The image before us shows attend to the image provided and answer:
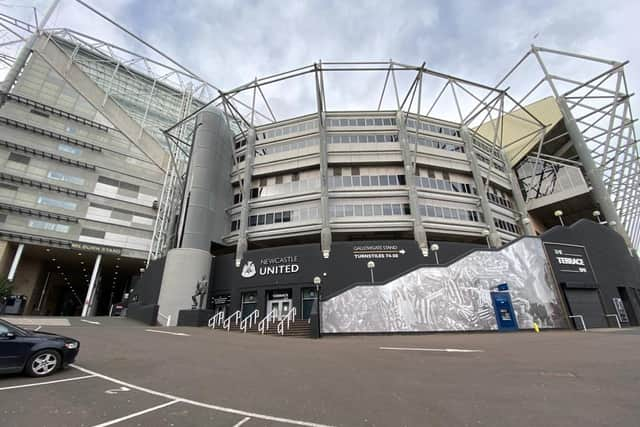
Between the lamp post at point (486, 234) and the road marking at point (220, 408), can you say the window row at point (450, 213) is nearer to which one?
the lamp post at point (486, 234)

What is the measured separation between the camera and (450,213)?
3030cm

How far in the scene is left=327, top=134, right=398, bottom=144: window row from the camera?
1319 inches

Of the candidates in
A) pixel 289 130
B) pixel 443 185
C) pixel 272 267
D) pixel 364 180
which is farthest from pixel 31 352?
pixel 443 185

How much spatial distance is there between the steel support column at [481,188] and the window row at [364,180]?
8.89m

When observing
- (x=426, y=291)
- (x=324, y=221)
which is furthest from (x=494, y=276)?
(x=324, y=221)

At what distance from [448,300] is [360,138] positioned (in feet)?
71.1

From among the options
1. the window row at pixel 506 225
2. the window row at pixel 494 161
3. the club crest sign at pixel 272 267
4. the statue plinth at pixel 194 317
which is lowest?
the statue plinth at pixel 194 317

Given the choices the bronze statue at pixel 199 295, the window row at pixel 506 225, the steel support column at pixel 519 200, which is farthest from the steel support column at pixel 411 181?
the bronze statue at pixel 199 295

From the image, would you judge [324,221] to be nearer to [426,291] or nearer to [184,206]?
[426,291]

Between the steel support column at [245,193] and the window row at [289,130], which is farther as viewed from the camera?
the window row at [289,130]

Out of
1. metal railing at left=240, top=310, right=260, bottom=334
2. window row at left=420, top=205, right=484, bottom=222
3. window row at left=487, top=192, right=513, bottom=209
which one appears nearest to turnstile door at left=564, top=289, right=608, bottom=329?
window row at left=420, top=205, right=484, bottom=222

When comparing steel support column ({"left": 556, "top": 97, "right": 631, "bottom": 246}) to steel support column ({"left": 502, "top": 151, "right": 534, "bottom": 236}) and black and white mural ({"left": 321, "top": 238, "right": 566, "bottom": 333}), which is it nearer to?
steel support column ({"left": 502, "top": 151, "right": 534, "bottom": 236})

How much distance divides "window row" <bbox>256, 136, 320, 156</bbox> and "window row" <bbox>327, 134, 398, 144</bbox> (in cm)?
197

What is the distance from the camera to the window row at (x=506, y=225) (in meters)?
32.1
